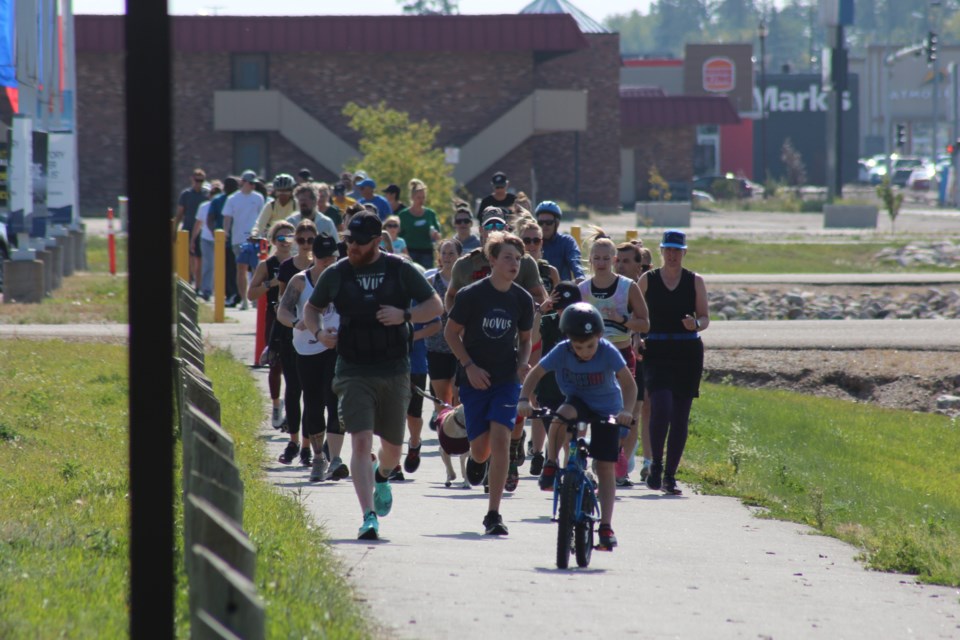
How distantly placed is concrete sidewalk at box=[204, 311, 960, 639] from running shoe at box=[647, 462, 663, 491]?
1.73 feet

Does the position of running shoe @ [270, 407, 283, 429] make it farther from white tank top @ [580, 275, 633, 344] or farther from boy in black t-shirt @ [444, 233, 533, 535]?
boy in black t-shirt @ [444, 233, 533, 535]

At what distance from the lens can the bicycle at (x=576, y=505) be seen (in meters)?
8.20

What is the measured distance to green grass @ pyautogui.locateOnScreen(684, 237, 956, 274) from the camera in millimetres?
36469

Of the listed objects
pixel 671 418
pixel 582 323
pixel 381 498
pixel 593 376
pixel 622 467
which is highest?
pixel 582 323

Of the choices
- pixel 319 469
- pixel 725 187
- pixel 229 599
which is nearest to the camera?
pixel 229 599

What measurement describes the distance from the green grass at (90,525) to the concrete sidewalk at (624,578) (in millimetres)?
297

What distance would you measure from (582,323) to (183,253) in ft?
56.3

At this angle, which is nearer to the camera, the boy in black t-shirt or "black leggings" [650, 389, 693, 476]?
the boy in black t-shirt

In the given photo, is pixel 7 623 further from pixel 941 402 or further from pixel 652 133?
pixel 652 133

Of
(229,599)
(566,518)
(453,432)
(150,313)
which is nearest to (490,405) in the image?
(453,432)

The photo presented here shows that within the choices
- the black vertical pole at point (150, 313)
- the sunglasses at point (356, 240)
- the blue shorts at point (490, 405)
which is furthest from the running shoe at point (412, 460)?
the black vertical pole at point (150, 313)

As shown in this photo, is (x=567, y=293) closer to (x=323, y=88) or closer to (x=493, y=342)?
(x=493, y=342)

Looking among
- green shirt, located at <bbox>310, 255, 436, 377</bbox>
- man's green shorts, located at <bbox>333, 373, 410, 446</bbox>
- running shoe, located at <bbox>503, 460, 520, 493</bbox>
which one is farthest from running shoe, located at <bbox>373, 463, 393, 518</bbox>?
running shoe, located at <bbox>503, 460, 520, 493</bbox>

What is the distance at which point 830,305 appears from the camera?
94.4ft
